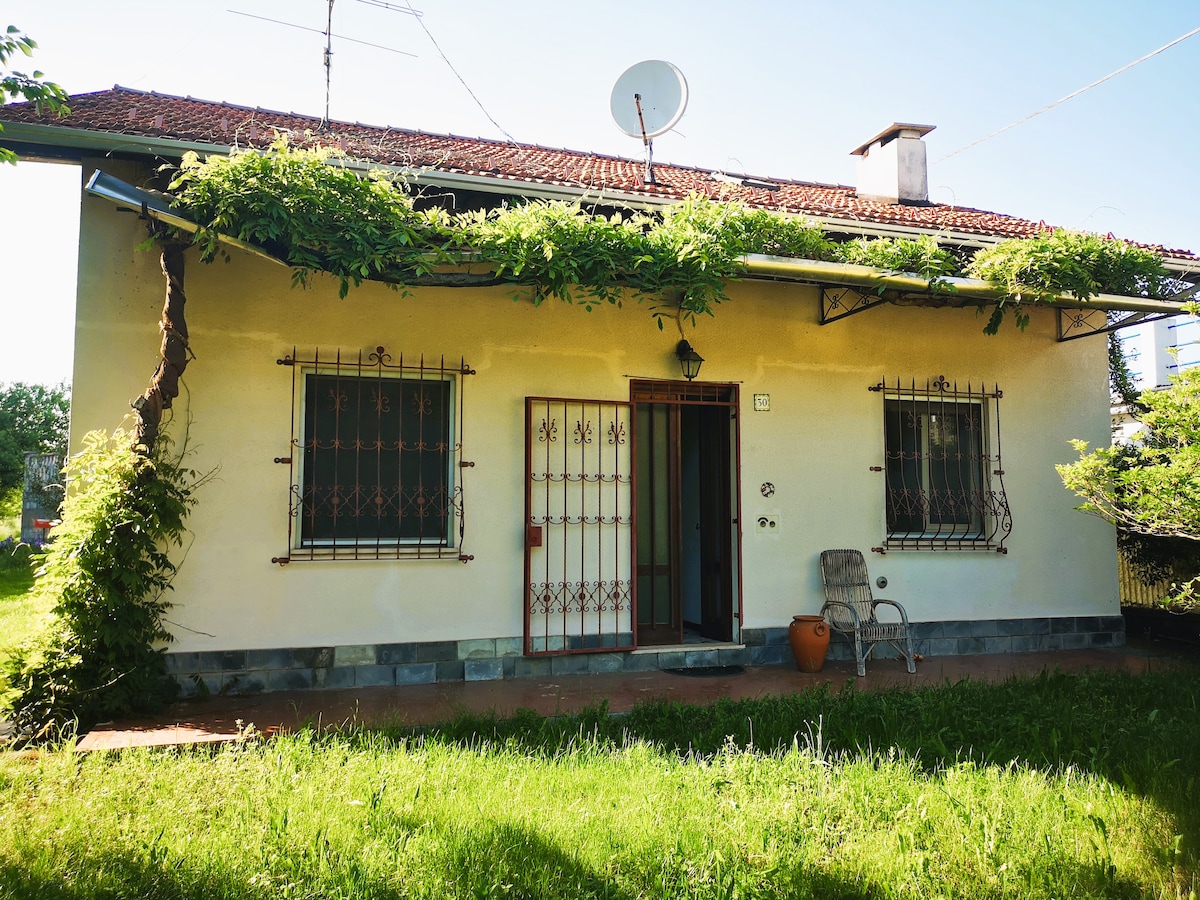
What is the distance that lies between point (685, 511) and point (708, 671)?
1850mm

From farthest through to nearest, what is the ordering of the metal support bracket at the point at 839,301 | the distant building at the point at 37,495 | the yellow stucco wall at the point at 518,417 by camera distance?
the distant building at the point at 37,495
the metal support bracket at the point at 839,301
the yellow stucco wall at the point at 518,417

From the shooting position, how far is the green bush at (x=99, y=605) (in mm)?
4125

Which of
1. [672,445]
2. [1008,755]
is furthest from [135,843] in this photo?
[672,445]

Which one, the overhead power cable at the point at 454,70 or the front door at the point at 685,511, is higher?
the overhead power cable at the point at 454,70

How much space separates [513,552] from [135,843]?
3281 mm

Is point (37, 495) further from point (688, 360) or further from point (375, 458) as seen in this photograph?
point (688, 360)

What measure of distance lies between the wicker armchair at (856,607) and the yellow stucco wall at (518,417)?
16cm

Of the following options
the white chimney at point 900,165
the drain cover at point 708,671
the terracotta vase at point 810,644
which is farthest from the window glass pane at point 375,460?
the white chimney at point 900,165

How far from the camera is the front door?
6.47 meters

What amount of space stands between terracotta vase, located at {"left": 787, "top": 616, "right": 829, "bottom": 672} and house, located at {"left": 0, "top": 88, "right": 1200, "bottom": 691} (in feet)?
1.01

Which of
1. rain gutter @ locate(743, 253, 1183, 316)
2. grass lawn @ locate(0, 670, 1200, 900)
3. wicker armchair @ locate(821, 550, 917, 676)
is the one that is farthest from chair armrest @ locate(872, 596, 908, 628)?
rain gutter @ locate(743, 253, 1183, 316)

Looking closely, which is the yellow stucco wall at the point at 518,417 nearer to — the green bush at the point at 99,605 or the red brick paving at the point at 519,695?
the red brick paving at the point at 519,695

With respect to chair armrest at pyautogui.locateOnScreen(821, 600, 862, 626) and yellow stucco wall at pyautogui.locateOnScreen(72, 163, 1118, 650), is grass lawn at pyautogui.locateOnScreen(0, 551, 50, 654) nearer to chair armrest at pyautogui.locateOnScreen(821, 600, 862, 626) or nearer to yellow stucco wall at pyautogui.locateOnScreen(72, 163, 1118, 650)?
yellow stucco wall at pyautogui.locateOnScreen(72, 163, 1118, 650)

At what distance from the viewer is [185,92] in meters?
7.06
